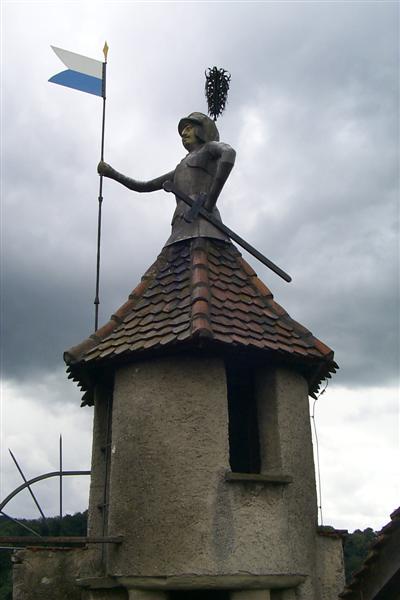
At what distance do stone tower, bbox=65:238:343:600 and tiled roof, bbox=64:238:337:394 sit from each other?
17 mm

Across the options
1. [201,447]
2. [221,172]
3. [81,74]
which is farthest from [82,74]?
[201,447]

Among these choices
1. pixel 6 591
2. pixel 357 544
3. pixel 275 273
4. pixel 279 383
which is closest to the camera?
pixel 279 383

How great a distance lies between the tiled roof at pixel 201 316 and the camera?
7176mm

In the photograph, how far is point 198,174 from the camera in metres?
8.91

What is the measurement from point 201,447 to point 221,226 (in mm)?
2803

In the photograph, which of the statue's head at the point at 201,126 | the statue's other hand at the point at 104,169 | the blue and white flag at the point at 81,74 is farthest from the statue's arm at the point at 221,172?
the blue and white flag at the point at 81,74

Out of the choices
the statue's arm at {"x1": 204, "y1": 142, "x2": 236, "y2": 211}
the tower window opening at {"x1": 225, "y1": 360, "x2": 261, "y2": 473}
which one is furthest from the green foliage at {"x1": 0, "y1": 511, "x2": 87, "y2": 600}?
the statue's arm at {"x1": 204, "y1": 142, "x2": 236, "y2": 211}

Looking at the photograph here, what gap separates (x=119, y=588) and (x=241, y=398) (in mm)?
2607

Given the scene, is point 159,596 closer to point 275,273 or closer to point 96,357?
point 96,357

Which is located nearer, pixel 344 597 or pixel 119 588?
pixel 344 597

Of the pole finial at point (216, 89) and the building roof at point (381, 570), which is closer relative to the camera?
the building roof at point (381, 570)

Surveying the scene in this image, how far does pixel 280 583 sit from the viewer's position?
21.7 feet

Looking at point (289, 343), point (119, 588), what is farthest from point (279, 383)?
point (119, 588)

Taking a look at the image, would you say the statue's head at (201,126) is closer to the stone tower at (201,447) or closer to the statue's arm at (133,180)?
the statue's arm at (133,180)
